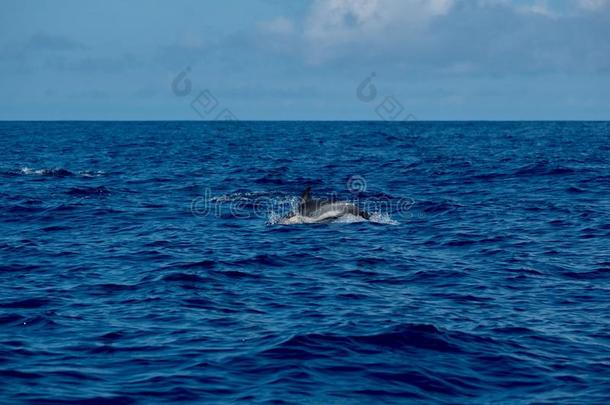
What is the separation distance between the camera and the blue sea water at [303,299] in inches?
499

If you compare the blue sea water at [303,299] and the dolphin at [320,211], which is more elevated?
the dolphin at [320,211]

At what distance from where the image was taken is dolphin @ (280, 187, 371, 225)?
3070 centimetres

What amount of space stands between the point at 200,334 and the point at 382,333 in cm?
367

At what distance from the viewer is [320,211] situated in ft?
101

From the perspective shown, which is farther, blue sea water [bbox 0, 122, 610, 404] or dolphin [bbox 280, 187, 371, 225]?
dolphin [bbox 280, 187, 371, 225]

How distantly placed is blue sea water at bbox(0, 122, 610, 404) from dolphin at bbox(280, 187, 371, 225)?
2.66ft

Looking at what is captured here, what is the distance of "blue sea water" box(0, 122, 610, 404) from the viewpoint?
1267 centimetres

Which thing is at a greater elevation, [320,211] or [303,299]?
[320,211]

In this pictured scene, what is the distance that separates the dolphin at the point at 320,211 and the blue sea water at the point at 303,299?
2.66 ft

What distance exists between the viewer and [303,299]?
18.2m

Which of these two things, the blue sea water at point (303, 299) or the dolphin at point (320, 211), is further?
the dolphin at point (320, 211)

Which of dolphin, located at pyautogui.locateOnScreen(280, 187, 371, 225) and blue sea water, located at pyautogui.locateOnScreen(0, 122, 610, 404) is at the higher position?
dolphin, located at pyautogui.locateOnScreen(280, 187, 371, 225)

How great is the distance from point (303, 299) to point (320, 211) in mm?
12844

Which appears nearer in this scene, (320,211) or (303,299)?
(303,299)
